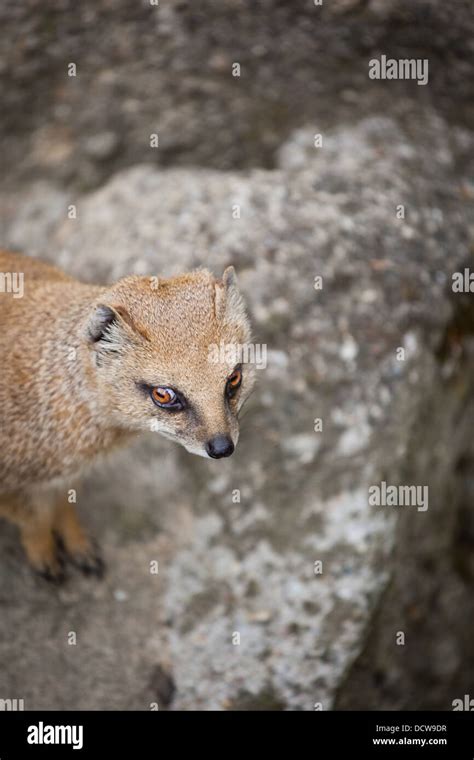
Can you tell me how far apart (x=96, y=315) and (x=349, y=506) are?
2.55 metres

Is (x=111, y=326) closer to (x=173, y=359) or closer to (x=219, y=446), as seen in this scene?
(x=173, y=359)

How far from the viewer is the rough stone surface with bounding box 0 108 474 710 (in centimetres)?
544

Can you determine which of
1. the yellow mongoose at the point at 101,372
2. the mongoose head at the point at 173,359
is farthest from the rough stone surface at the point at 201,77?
the mongoose head at the point at 173,359

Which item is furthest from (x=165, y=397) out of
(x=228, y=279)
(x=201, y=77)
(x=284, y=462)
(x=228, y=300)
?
(x=201, y=77)

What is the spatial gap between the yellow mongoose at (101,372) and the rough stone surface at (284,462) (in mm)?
941

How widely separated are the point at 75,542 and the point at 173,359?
220cm

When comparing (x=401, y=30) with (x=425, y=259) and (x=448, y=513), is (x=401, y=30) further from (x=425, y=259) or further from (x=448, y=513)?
(x=448, y=513)

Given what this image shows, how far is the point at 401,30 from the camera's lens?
6.32 meters

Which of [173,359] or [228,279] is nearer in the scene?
[173,359]

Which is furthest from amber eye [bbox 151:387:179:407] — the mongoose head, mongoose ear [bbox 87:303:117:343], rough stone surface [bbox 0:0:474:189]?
rough stone surface [bbox 0:0:474:189]

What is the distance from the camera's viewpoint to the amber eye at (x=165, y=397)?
12.5 feet

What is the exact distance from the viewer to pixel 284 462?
5.62 m

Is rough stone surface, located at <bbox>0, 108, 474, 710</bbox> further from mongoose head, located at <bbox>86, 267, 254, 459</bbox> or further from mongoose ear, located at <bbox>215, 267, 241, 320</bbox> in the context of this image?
mongoose head, located at <bbox>86, 267, 254, 459</bbox>

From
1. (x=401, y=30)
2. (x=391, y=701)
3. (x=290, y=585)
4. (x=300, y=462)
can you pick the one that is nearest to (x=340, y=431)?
(x=300, y=462)
